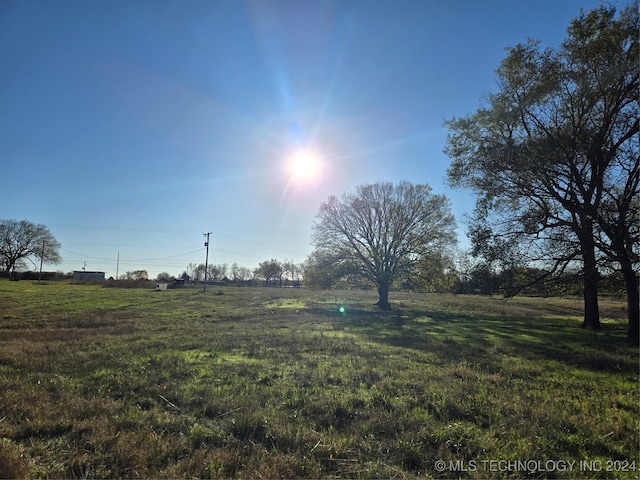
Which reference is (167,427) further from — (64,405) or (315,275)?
(315,275)

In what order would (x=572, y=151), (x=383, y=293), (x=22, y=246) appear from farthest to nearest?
(x=22, y=246) → (x=383, y=293) → (x=572, y=151)

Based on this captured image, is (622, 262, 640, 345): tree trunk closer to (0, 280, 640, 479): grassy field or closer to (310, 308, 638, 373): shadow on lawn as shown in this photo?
(310, 308, 638, 373): shadow on lawn

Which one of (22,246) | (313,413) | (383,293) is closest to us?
(313,413)

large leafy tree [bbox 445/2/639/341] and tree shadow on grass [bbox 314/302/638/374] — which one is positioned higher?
large leafy tree [bbox 445/2/639/341]

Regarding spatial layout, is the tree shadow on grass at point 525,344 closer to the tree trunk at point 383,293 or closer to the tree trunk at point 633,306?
the tree trunk at point 633,306

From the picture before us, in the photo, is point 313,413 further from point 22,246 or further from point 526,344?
point 22,246

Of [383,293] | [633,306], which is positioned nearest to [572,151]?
[633,306]

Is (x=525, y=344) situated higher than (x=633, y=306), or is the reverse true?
(x=633, y=306)

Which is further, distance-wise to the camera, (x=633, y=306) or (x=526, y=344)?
(x=526, y=344)

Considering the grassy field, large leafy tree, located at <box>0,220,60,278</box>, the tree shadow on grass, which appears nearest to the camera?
the grassy field

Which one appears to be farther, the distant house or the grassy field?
the distant house

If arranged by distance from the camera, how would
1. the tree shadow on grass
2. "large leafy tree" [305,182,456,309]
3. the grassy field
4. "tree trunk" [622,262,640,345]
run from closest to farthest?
1. the grassy field
2. the tree shadow on grass
3. "tree trunk" [622,262,640,345]
4. "large leafy tree" [305,182,456,309]

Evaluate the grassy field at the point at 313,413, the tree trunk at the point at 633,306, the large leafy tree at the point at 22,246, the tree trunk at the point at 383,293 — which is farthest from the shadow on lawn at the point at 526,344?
the large leafy tree at the point at 22,246

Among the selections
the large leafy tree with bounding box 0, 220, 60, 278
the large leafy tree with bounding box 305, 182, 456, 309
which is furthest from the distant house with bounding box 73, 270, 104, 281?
the large leafy tree with bounding box 305, 182, 456, 309
